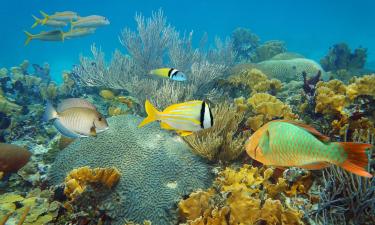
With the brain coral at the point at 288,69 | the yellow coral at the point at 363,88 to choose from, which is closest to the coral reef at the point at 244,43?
the brain coral at the point at 288,69

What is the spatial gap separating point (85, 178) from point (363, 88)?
3.89 metres

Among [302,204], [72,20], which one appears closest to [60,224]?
[302,204]

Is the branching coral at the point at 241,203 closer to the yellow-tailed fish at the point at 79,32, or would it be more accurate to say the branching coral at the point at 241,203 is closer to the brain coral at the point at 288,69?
the yellow-tailed fish at the point at 79,32

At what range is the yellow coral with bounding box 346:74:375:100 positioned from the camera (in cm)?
379

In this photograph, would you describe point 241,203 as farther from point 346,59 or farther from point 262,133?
point 346,59

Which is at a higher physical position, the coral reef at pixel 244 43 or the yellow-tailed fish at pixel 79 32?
the coral reef at pixel 244 43

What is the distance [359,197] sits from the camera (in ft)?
8.43

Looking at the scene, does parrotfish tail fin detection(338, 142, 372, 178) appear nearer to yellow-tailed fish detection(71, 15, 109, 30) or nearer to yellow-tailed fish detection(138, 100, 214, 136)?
yellow-tailed fish detection(138, 100, 214, 136)

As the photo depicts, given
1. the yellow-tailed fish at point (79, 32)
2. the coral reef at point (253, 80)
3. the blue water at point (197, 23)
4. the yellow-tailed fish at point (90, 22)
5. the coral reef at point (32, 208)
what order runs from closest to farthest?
1. the coral reef at point (32, 208)
2. the coral reef at point (253, 80)
3. the yellow-tailed fish at point (79, 32)
4. the yellow-tailed fish at point (90, 22)
5. the blue water at point (197, 23)

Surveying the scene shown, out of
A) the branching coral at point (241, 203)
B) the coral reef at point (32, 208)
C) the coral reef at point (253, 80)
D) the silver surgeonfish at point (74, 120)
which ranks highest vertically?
the coral reef at point (253, 80)

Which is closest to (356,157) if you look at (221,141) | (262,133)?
(262,133)

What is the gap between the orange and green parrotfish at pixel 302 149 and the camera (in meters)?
1.39

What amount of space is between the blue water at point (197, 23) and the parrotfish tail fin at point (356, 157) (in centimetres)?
4211

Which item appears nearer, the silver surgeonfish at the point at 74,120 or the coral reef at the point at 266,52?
the silver surgeonfish at the point at 74,120
